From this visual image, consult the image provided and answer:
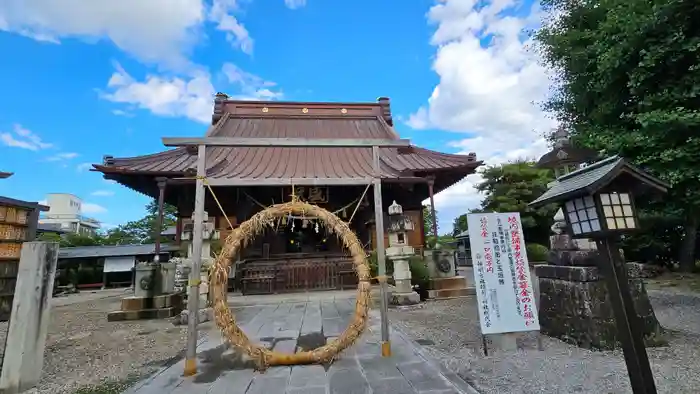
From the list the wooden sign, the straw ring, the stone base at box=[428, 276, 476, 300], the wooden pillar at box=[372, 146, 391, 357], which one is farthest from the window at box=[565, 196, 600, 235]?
the wooden sign

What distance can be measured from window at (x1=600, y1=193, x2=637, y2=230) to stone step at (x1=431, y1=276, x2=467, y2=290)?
18.6ft

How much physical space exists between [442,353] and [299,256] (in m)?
7.17

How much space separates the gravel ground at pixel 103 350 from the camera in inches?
138

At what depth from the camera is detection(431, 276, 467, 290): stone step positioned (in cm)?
817

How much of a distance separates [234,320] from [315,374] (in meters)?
1.13

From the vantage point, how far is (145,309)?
6781mm

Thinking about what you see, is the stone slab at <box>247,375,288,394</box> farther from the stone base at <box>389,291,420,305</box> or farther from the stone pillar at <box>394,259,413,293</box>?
the stone pillar at <box>394,259,413,293</box>

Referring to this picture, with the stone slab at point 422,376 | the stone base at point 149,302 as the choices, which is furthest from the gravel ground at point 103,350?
the stone slab at point 422,376

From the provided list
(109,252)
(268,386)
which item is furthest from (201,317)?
(109,252)

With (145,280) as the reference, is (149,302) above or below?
below

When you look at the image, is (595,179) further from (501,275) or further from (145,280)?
(145,280)

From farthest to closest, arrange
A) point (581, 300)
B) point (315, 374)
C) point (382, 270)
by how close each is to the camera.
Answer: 1. point (581, 300)
2. point (382, 270)
3. point (315, 374)

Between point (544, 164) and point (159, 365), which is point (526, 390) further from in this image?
point (159, 365)

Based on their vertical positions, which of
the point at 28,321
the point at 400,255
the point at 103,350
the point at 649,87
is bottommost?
the point at 103,350
